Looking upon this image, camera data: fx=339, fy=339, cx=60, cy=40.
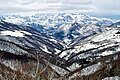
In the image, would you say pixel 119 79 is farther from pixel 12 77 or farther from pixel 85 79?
pixel 12 77

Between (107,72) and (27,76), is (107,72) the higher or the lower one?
the lower one

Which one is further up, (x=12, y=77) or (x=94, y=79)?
(x=12, y=77)

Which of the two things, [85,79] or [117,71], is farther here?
[85,79]

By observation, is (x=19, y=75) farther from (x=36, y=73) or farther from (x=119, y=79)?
(x=119, y=79)

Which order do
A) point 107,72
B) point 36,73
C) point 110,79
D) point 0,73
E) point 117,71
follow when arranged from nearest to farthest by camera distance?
point 36,73 < point 0,73 < point 110,79 < point 117,71 < point 107,72

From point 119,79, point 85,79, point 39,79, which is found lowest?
point 85,79

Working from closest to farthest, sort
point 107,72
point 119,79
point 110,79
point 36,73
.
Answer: point 36,73 → point 119,79 → point 110,79 → point 107,72

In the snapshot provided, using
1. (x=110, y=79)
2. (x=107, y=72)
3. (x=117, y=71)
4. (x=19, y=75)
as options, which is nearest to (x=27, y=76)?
(x=19, y=75)

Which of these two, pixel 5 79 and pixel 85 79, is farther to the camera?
pixel 85 79

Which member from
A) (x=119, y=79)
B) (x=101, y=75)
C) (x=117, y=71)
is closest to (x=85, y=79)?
(x=101, y=75)

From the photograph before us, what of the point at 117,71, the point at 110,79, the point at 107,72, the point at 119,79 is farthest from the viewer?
the point at 107,72
